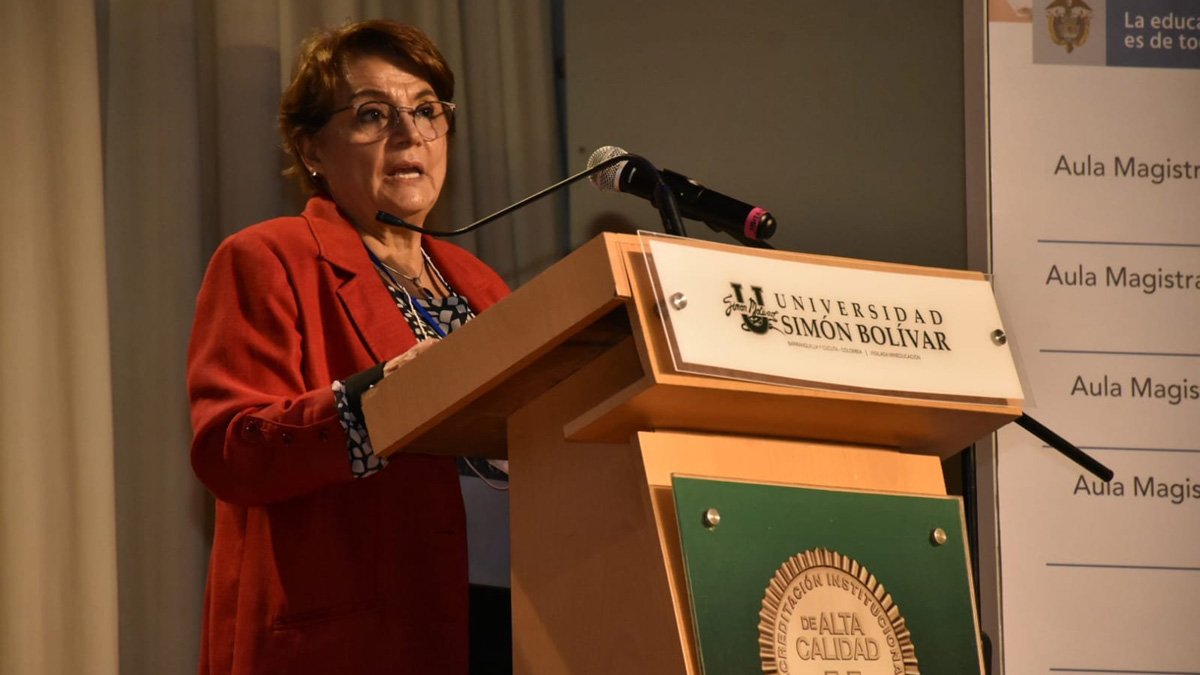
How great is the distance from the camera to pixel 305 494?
1.75 m

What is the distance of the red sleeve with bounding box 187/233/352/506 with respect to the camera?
62.2 inches

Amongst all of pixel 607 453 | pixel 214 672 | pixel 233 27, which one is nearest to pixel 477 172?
pixel 233 27

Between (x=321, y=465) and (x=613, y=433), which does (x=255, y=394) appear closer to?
(x=321, y=465)

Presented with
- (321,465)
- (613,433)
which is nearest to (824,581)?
(613,433)

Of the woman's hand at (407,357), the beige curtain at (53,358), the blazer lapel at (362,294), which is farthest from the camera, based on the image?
the beige curtain at (53,358)

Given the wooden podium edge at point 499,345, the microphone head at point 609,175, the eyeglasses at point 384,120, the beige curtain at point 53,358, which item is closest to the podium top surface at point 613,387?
the wooden podium edge at point 499,345

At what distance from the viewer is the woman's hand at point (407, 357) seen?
1.38 m

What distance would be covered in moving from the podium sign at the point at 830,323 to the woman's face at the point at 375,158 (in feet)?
3.63

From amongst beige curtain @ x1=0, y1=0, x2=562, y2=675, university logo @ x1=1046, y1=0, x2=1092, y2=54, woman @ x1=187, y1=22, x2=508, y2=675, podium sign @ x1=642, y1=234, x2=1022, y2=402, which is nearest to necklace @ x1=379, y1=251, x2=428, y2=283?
woman @ x1=187, y1=22, x2=508, y2=675

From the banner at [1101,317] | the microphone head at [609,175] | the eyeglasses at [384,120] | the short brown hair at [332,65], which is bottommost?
the banner at [1101,317]

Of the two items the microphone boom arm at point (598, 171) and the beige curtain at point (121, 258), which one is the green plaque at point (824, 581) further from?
the beige curtain at point (121, 258)

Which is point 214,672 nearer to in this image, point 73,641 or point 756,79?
point 73,641

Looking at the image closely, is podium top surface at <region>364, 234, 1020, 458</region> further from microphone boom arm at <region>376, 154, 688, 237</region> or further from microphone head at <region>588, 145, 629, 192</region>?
microphone head at <region>588, 145, 629, 192</region>

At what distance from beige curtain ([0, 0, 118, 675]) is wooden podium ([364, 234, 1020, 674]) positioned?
1304 millimetres
